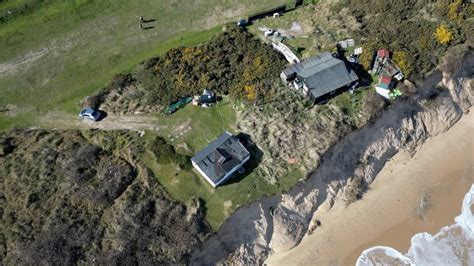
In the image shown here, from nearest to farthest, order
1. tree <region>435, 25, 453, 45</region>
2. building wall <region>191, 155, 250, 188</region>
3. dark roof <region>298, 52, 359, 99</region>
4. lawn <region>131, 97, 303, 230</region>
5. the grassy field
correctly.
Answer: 1. lawn <region>131, 97, 303, 230</region>
2. building wall <region>191, 155, 250, 188</region>
3. dark roof <region>298, 52, 359, 99</region>
4. the grassy field
5. tree <region>435, 25, 453, 45</region>

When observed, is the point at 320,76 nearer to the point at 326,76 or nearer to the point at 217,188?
the point at 326,76

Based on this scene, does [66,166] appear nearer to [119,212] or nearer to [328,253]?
[119,212]

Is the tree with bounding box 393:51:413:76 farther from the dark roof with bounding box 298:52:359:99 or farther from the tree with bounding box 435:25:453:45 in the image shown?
the dark roof with bounding box 298:52:359:99

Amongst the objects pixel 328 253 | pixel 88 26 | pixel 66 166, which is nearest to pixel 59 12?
pixel 88 26

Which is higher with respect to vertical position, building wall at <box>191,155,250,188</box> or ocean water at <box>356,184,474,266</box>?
building wall at <box>191,155,250,188</box>

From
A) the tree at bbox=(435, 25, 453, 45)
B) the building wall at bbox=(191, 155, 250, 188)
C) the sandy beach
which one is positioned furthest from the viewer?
the tree at bbox=(435, 25, 453, 45)

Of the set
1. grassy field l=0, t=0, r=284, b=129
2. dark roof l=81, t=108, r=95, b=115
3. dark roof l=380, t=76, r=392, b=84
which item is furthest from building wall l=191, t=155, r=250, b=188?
dark roof l=380, t=76, r=392, b=84
